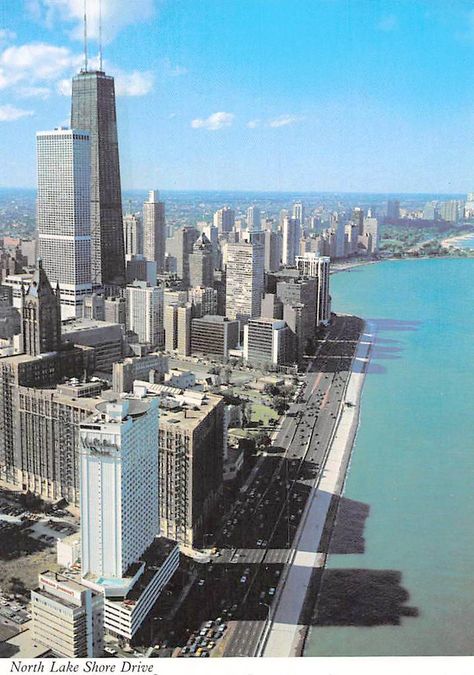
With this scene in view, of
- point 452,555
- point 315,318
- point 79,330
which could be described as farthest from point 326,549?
point 315,318

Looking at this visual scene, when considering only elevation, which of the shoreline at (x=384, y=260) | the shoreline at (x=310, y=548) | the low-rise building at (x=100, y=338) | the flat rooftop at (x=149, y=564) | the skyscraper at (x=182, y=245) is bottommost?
the shoreline at (x=310, y=548)

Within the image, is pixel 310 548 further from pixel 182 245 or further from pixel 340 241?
pixel 340 241

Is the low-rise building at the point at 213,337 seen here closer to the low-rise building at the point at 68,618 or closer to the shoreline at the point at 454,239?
the shoreline at the point at 454,239

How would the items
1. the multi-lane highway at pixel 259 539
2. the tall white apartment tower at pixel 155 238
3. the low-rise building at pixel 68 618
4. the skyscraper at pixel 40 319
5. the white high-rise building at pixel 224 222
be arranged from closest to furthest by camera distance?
the low-rise building at pixel 68 618 < the multi-lane highway at pixel 259 539 < the skyscraper at pixel 40 319 < the white high-rise building at pixel 224 222 < the tall white apartment tower at pixel 155 238

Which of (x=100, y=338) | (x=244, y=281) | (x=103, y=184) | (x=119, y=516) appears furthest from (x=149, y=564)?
(x=103, y=184)

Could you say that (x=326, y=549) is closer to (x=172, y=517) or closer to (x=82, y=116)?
(x=172, y=517)

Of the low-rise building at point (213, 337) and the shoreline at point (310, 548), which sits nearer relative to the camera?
the shoreline at point (310, 548)

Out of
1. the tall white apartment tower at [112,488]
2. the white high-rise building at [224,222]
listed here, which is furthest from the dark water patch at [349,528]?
the white high-rise building at [224,222]
